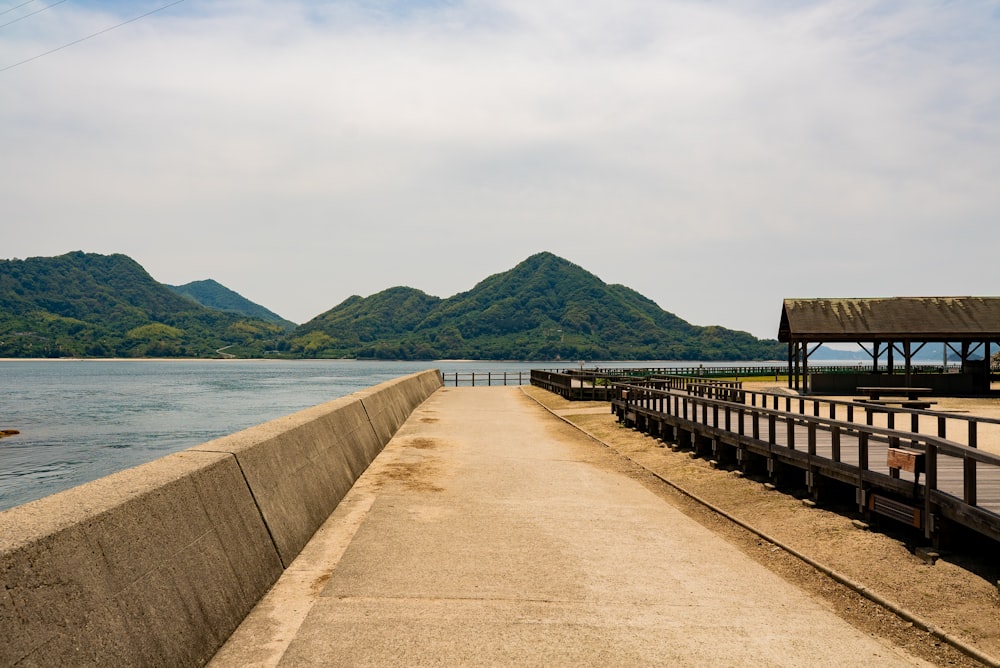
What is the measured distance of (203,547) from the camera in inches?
255

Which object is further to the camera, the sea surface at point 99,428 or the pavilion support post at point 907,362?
the pavilion support post at point 907,362

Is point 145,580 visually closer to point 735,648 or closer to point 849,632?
point 735,648

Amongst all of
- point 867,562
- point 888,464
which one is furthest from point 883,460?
point 867,562

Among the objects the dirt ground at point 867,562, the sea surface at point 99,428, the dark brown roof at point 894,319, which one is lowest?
the sea surface at point 99,428

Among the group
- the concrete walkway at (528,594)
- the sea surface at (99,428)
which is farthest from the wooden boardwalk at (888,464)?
the sea surface at (99,428)

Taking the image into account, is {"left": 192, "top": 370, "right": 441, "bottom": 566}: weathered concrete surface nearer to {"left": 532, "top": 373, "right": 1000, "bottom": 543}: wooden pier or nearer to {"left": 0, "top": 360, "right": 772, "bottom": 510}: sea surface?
{"left": 532, "top": 373, "right": 1000, "bottom": 543}: wooden pier

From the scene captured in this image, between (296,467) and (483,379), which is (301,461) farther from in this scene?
(483,379)

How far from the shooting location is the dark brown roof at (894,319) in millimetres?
42344

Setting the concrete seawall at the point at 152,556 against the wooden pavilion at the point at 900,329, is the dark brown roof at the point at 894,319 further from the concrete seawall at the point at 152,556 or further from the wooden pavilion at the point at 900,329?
the concrete seawall at the point at 152,556

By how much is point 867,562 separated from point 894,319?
38.9 m

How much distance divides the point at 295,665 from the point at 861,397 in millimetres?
37769

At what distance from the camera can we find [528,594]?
8031mm

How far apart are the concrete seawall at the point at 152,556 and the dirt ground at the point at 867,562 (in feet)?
19.9

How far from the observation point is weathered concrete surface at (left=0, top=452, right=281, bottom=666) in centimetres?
430
